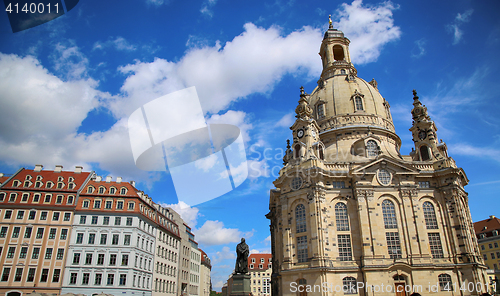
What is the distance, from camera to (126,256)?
46656 millimetres

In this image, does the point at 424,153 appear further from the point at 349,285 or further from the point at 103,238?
the point at 103,238

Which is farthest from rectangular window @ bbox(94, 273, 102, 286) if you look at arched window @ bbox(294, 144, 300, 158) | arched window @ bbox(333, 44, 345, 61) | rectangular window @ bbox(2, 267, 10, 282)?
arched window @ bbox(333, 44, 345, 61)

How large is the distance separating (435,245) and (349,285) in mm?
12131

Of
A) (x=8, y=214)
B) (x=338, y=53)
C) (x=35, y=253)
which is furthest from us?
(x=338, y=53)

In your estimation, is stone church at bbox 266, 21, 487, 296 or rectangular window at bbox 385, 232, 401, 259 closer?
stone church at bbox 266, 21, 487, 296

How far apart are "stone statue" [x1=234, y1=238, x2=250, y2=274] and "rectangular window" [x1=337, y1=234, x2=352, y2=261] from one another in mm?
15324

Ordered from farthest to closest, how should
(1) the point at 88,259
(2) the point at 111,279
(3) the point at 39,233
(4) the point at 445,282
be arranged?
(3) the point at 39,233 → (1) the point at 88,259 → (2) the point at 111,279 → (4) the point at 445,282

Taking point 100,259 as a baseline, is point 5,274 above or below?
below

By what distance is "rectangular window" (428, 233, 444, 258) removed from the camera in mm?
40541

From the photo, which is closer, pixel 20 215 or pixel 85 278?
pixel 85 278

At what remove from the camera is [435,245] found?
4106 centimetres

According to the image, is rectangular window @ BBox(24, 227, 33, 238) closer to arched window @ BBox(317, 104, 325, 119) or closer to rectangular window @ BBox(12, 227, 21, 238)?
rectangular window @ BBox(12, 227, 21, 238)

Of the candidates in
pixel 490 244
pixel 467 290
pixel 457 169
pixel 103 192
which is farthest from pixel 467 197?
pixel 103 192

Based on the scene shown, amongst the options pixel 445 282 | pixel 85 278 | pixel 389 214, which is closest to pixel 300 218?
pixel 389 214
